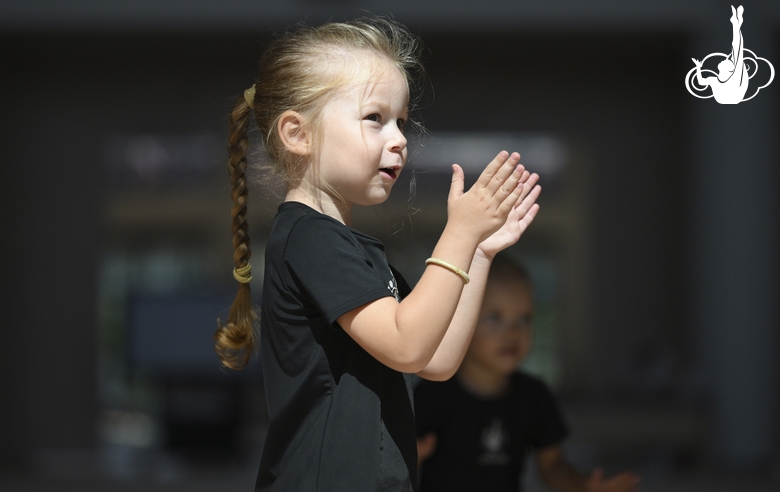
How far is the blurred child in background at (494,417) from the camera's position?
6.61ft

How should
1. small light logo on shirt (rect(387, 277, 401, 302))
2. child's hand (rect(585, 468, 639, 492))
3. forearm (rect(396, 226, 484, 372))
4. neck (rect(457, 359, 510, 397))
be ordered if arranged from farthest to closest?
neck (rect(457, 359, 510, 397)) → child's hand (rect(585, 468, 639, 492)) → small light logo on shirt (rect(387, 277, 401, 302)) → forearm (rect(396, 226, 484, 372))

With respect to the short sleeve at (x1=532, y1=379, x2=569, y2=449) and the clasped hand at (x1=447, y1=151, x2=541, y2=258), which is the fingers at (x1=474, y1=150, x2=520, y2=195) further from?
the short sleeve at (x1=532, y1=379, x2=569, y2=449)

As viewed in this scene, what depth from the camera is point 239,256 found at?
4.52ft

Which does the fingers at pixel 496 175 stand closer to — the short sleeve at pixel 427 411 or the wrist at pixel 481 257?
the wrist at pixel 481 257

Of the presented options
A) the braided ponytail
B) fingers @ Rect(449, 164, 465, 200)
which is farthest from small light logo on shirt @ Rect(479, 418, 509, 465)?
fingers @ Rect(449, 164, 465, 200)

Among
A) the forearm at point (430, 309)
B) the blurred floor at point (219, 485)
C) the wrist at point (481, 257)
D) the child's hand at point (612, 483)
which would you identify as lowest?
the blurred floor at point (219, 485)

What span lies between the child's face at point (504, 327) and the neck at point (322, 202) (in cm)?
84

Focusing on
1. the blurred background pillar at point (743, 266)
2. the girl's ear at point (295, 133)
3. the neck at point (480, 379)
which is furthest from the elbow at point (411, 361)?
the blurred background pillar at point (743, 266)

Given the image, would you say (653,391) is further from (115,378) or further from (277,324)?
(277,324)

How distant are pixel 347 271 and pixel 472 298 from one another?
0.24m

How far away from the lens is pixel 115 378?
19.7ft

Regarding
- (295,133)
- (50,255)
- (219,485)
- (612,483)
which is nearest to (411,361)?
(295,133)

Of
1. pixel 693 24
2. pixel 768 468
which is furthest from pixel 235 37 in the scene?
pixel 768 468

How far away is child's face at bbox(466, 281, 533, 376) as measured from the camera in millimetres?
2043
